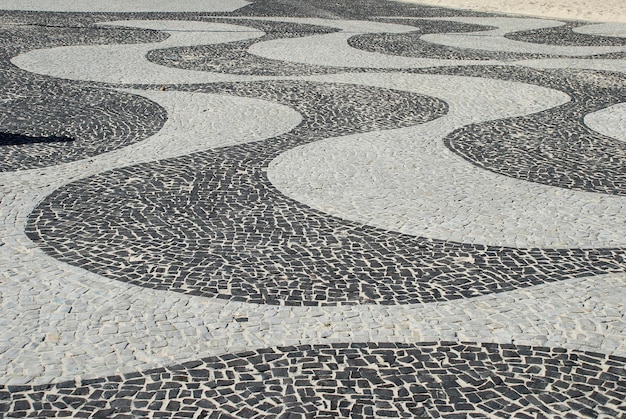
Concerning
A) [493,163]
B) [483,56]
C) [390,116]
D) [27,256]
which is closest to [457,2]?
[483,56]

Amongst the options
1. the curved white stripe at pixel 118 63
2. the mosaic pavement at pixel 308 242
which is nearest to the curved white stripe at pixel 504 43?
the mosaic pavement at pixel 308 242

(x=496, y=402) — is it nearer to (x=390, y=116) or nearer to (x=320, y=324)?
(x=320, y=324)

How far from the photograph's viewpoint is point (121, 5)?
18.2m

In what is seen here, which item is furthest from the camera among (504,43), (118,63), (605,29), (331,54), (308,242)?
(605,29)

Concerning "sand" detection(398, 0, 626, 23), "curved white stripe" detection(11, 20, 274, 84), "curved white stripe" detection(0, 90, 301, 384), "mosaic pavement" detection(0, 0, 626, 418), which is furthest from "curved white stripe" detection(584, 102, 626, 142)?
"sand" detection(398, 0, 626, 23)

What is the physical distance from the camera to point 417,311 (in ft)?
14.6

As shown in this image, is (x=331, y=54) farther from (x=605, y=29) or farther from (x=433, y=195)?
(x=605, y=29)

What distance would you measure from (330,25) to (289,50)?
146 inches

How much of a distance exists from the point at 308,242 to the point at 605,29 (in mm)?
13341

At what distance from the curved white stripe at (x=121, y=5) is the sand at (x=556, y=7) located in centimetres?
588

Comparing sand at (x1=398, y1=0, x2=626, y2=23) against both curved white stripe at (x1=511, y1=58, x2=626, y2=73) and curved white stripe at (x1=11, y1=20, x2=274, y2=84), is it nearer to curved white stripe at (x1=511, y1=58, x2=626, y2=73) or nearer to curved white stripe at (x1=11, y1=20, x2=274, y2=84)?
curved white stripe at (x1=511, y1=58, x2=626, y2=73)

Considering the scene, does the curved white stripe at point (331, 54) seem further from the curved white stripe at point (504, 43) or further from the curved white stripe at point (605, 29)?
the curved white stripe at point (605, 29)

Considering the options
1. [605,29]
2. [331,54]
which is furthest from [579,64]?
[605,29]

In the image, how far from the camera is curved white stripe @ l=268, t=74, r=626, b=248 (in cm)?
563
